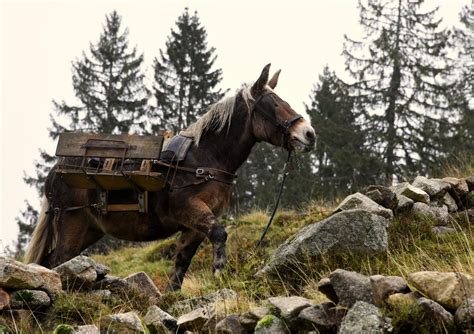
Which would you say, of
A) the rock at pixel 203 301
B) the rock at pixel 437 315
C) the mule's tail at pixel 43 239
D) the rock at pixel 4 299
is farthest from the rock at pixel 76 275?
the rock at pixel 437 315

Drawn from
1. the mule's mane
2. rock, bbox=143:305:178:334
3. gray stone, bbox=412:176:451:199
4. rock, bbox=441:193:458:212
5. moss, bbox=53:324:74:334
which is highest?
the mule's mane

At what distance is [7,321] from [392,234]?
386 cm

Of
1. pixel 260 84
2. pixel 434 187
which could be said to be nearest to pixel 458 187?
pixel 434 187

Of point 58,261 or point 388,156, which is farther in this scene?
point 388,156

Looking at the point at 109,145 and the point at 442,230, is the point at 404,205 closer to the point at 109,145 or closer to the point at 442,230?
the point at 442,230

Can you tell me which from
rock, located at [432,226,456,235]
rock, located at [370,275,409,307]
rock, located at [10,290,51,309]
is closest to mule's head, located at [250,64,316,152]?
rock, located at [432,226,456,235]

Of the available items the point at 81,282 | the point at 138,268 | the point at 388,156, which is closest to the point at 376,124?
the point at 388,156

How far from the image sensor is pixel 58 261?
716 cm

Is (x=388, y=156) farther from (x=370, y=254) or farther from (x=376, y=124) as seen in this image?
(x=370, y=254)

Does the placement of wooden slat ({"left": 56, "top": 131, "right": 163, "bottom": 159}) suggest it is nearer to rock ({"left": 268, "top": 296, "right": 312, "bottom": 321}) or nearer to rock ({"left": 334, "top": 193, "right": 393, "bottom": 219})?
rock ({"left": 334, "top": 193, "right": 393, "bottom": 219})

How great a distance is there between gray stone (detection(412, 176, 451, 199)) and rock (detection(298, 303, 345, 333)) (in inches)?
151

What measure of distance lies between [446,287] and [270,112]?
361cm

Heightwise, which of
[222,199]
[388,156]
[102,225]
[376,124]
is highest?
[376,124]

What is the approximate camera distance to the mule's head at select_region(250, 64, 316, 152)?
619cm
